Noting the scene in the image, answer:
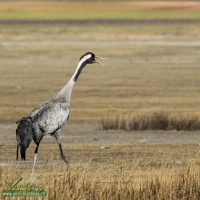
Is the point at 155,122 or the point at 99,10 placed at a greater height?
the point at 99,10

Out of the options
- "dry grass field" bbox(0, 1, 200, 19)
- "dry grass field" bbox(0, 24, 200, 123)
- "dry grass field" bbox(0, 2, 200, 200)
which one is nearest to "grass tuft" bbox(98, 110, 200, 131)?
"dry grass field" bbox(0, 2, 200, 200)

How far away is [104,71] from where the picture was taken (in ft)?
119

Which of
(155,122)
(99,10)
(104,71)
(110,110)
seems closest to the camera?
(155,122)

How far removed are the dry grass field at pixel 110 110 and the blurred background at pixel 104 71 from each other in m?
0.04

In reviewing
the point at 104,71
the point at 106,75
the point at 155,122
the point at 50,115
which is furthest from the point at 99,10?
the point at 50,115

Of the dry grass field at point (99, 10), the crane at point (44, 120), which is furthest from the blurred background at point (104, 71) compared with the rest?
the dry grass field at point (99, 10)

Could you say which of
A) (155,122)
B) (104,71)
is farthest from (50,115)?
(104,71)

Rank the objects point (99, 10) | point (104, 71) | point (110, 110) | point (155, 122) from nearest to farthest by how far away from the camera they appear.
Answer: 1. point (155, 122)
2. point (110, 110)
3. point (104, 71)
4. point (99, 10)

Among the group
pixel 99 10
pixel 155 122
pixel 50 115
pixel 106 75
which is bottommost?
pixel 155 122

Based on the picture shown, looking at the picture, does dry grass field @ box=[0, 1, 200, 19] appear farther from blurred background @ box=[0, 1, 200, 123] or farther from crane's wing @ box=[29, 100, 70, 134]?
crane's wing @ box=[29, 100, 70, 134]

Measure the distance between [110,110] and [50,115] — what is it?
39.2 ft

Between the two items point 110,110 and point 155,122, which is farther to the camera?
point 110,110

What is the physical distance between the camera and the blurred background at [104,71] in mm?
25375

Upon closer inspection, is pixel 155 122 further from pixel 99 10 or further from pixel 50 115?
pixel 99 10
